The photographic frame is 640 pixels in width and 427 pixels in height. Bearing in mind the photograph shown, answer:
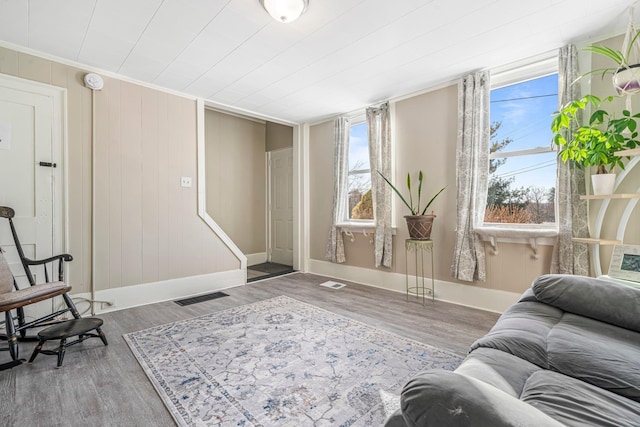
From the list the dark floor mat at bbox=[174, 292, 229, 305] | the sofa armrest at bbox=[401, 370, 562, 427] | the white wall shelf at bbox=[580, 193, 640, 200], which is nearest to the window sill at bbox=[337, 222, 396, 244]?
the dark floor mat at bbox=[174, 292, 229, 305]

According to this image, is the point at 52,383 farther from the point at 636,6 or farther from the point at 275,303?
the point at 636,6

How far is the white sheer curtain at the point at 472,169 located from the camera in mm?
3002

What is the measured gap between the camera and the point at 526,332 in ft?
4.10

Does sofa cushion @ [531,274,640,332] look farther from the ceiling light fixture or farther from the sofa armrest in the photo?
the ceiling light fixture

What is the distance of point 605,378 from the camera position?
95 cm

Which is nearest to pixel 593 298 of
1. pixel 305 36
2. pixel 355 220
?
pixel 305 36

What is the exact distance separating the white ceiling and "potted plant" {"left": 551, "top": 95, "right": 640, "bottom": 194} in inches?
26.1

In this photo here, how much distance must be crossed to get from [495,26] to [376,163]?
6.22ft

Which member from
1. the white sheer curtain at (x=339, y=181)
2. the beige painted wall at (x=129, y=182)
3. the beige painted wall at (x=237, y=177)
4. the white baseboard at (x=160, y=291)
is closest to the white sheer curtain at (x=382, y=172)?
the white sheer curtain at (x=339, y=181)

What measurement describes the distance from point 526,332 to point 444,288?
7.22ft

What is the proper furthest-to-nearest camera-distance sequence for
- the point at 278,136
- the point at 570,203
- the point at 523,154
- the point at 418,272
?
the point at 278,136
the point at 418,272
the point at 523,154
the point at 570,203

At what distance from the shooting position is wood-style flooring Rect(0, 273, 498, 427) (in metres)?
1.52

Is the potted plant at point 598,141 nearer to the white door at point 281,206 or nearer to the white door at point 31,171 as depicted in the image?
the white door at point 281,206

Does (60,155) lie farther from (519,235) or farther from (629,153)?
(629,153)
